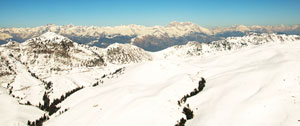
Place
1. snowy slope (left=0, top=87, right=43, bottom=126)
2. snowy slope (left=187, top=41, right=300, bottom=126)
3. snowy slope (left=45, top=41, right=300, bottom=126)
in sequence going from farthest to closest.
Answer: snowy slope (left=0, top=87, right=43, bottom=126), snowy slope (left=45, top=41, right=300, bottom=126), snowy slope (left=187, top=41, right=300, bottom=126)

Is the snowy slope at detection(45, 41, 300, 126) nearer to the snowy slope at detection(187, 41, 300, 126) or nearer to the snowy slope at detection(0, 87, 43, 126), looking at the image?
the snowy slope at detection(187, 41, 300, 126)

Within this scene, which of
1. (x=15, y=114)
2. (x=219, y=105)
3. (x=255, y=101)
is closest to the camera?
(x=255, y=101)

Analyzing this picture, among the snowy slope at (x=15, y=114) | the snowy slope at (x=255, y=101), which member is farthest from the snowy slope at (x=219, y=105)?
the snowy slope at (x=15, y=114)

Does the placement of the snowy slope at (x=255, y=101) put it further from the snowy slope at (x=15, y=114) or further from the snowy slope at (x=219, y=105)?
the snowy slope at (x=15, y=114)

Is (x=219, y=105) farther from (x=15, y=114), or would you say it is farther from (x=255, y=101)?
(x=15, y=114)

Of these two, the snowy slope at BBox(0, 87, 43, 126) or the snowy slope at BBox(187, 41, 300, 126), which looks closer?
the snowy slope at BBox(187, 41, 300, 126)

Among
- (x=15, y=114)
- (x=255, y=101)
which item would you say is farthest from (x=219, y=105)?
(x=15, y=114)

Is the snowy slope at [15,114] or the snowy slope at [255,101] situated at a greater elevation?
the snowy slope at [255,101]

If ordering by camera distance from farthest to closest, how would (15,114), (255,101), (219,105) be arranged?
(15,114) < (219,105) < (255,101)

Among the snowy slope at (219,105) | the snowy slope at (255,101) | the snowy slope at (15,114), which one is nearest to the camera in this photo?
the snowy slope at (255,101)

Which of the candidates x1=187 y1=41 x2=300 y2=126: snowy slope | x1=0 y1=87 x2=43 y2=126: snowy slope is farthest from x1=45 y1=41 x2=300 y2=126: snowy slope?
x1=0 y1=87 x2=43 y2=126: snowy slope

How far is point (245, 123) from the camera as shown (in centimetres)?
2850

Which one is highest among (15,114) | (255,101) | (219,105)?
(255,101)

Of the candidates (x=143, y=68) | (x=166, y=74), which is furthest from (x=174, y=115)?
(x=143, y=68)
